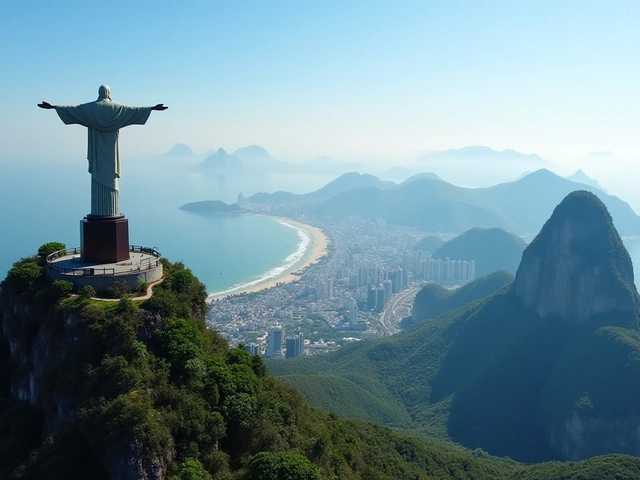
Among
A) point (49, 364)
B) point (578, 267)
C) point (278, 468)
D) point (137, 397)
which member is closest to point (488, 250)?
point (578, 267)

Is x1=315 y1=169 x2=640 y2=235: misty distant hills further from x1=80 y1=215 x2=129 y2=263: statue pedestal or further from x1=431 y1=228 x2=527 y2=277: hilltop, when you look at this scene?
x1=80 y1=215 x2=129 y2=263: statue pedestal

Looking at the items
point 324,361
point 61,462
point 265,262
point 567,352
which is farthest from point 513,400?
point 265,262

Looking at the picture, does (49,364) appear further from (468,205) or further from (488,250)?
(468,205)

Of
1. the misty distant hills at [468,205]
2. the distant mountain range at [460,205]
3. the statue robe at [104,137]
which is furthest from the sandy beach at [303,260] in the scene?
the statue robe at [104,137]

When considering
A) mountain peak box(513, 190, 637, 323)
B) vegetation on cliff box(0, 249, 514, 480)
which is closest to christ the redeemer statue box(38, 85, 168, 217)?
vegetation on cliff box(0, 249, 514, 480)

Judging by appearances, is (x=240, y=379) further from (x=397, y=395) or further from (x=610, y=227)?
(x=610, y=227)
